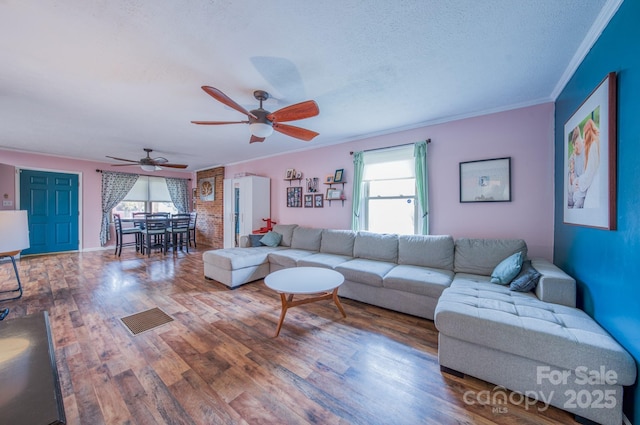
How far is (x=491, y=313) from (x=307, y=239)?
2.89 metres

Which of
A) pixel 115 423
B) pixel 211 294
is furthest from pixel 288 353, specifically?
pixel 211 294

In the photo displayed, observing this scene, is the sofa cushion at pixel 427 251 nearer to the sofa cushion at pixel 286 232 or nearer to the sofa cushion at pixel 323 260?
the sofa cushion at pixel 323 260

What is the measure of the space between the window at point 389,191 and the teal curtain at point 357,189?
7 cm

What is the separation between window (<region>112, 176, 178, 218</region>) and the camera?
21.9 feet

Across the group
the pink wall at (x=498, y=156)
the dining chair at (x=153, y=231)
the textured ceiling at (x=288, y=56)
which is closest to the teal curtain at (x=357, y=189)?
the pink wall at (x=498, y=156)

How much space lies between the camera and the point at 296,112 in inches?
85.4

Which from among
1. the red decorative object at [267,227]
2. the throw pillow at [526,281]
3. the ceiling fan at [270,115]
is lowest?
the throw pillow at [526,281]

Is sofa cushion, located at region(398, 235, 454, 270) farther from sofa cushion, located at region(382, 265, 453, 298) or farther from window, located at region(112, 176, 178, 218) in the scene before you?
window, located at region(112, 176, 178, 218)

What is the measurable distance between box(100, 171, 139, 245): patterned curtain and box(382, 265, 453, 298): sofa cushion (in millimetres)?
7365

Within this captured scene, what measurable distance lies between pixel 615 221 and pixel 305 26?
2.34 metres

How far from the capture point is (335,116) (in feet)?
10.2

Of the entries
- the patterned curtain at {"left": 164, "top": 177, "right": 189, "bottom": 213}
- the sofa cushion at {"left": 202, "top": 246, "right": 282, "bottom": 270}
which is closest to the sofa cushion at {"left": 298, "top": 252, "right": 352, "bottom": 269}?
the sofa cushion at {"left": 202, "top": 246, "right": 282, "bottom": 270}

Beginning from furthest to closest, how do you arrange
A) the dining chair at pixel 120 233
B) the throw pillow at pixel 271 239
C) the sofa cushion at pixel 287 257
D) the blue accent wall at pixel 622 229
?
1. the dining chair at pixel 120 233
2. the throw pillow at pixel 271 239
3. the sofa cushion at pixel 287 257
4. the blue accent wall at pixel 622 229

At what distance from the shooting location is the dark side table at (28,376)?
0.58 meters
